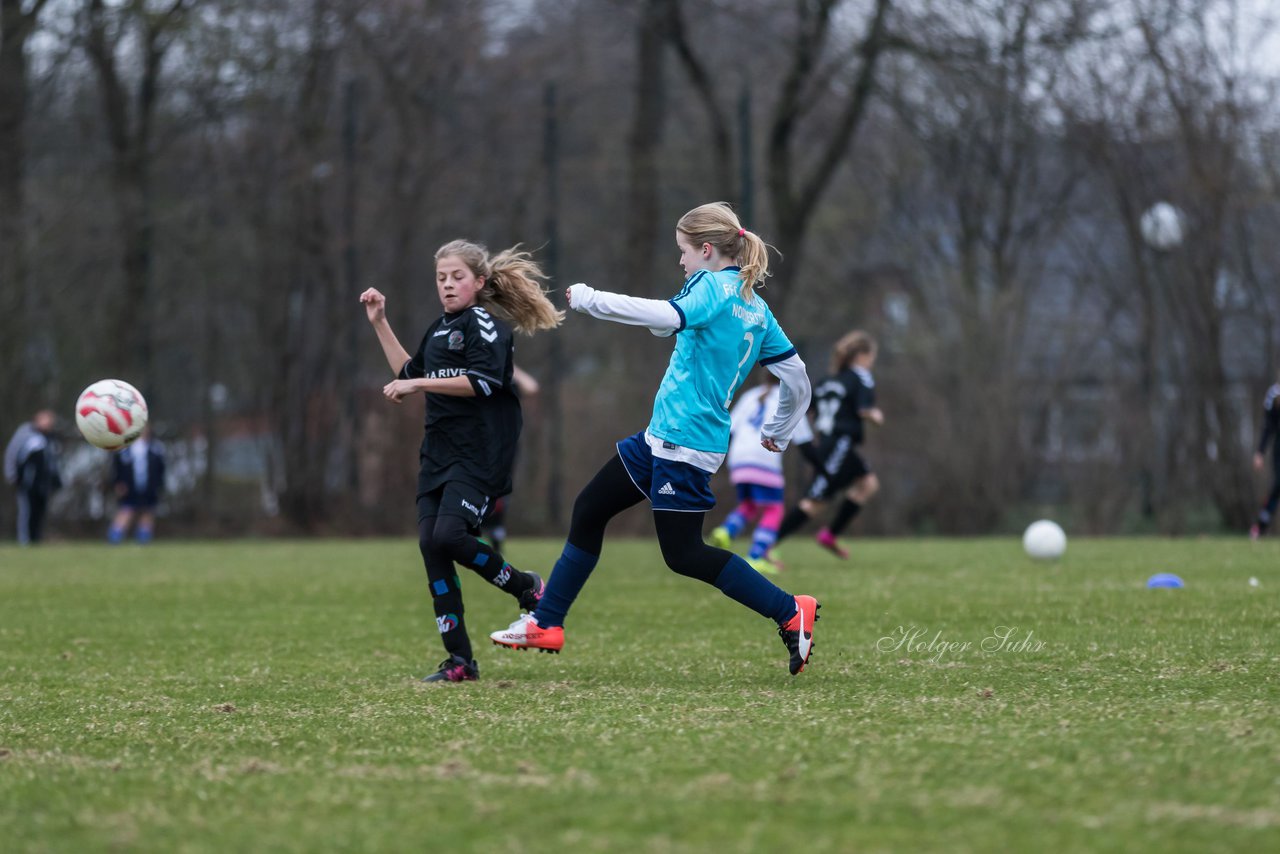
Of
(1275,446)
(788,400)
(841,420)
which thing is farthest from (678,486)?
(1275,446)

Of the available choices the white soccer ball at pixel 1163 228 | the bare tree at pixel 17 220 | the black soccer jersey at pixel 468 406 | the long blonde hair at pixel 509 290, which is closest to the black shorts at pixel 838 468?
the long blonde hair at pixel 509 290

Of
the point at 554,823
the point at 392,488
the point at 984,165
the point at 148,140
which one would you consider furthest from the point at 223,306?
the point at 554,823

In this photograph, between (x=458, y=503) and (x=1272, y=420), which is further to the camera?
(x=1272, y=420)

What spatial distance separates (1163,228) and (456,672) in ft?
61.4

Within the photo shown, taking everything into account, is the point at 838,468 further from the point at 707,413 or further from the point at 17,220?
the point at 17,220

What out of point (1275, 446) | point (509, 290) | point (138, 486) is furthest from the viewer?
point (138, 486)

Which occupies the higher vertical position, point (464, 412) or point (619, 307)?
point (619, 307)

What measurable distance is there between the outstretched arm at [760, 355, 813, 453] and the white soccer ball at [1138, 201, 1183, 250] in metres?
17.6

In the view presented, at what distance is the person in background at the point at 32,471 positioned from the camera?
21.8 meters

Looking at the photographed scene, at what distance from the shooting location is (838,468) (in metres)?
13.5

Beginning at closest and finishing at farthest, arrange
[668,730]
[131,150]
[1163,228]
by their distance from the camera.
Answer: [668,730] < [1163,228] < [131,150]

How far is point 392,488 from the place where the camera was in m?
24.9

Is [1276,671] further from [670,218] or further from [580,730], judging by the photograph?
[670,218]

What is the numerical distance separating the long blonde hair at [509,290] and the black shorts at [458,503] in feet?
2.49
